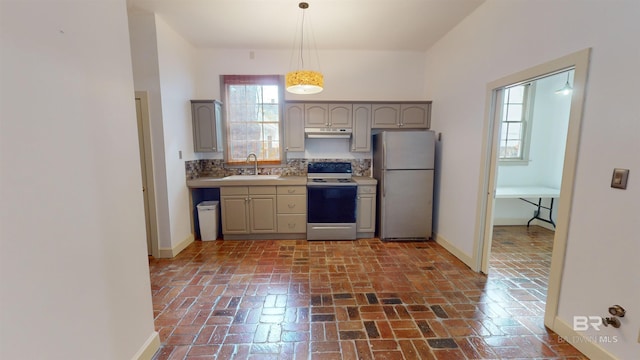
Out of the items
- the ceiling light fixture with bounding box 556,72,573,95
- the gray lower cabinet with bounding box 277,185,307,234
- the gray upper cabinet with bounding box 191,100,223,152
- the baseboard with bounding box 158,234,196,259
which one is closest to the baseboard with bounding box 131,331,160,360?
the baseboard with bounding box 158,234,196,259

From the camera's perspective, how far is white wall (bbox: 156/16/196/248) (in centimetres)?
314

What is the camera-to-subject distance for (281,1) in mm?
2664

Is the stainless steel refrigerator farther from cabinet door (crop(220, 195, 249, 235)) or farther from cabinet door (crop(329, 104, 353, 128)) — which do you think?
cabinet door (crop(220, 195, 249, 235))

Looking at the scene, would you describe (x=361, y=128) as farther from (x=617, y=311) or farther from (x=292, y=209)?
(x=617, y=311)

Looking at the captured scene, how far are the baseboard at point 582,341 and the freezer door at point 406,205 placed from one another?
192 cm

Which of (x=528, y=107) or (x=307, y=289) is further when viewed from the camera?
(x=528, y=107)

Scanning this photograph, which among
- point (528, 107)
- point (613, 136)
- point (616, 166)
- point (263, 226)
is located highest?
point (528, 107)

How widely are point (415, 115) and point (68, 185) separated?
4.05 meters

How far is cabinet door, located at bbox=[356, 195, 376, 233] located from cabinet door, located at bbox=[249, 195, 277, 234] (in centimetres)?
130

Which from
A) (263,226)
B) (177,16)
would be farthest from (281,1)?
(263,226)

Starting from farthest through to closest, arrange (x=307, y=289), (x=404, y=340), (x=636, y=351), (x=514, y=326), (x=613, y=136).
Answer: (x=307, y=289), (x=514, y=326), (x=404, y=340), (x=613, y=136), (x=636, y=351)

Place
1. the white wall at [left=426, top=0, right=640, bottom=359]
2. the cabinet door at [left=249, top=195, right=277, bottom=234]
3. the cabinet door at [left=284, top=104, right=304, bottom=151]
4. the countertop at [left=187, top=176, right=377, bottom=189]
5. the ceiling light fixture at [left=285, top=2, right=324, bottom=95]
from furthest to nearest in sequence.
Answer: the cabinet door at [left=284, top=104, right=304, bottom=151]
the cabinet door at [left=249, top=195, right=277, bottom=234]
the countertop at [left=187, top=176, right=377, bottom=189]
the ceiling light fixture at [left=285, top=2, right=324, bottom=95]
the white wall at [left=426, top=0, right=640, bottom=359]

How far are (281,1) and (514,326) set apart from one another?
3.71 metres

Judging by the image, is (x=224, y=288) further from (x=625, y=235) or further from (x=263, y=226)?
(x=625, y=235)
